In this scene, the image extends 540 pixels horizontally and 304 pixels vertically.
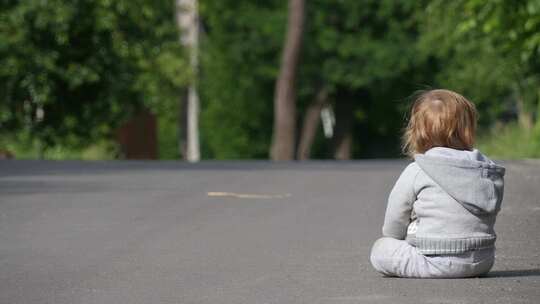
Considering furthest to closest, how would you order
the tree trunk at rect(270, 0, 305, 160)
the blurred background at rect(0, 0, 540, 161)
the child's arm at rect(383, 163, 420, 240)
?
the tree trunk at rect(270, 0, 305, 160) < the blurred background at rect(0, 0, 540, 161) < the child's arm at rect(383, 163, 420, 240)

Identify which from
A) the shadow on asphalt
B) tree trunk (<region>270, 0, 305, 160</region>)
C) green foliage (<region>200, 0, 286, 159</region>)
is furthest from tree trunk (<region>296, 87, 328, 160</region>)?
the shadow on asphalt

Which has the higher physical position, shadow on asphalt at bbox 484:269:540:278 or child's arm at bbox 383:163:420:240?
child's arm at bbox 383:163:420:240

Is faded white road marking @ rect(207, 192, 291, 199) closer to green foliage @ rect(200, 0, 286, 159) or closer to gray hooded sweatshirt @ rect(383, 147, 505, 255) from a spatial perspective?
gray hooded sweatshirt @ rect(383, 147, 505, 255)

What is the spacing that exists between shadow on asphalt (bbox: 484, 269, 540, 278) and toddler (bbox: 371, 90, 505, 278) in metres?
0.19

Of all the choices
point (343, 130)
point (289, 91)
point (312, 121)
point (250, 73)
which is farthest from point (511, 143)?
point (250, 73)

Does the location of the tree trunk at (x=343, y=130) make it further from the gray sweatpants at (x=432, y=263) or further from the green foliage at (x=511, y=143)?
the gray sweatpants at (x=432, y=263)

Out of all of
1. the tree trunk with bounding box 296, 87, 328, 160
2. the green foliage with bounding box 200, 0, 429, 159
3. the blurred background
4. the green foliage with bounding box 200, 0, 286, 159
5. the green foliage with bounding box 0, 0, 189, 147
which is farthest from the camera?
the green foliage with bounding box 200, 0, 286, 159

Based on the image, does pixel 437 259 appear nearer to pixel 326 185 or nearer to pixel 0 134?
pixel 326 185

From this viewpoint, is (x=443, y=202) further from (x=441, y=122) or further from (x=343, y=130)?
(x=343, y=130)

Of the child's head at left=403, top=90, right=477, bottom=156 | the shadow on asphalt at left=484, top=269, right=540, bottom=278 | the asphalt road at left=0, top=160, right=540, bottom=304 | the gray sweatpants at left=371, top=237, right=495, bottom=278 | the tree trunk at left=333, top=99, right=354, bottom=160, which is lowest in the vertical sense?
the tree trunk at left=333, top=99, right=354, bottom=160

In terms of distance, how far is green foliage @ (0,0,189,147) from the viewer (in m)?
34.2

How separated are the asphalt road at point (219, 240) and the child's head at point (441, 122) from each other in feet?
2.44

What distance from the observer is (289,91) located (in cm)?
3938

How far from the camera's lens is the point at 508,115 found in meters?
53.3
